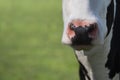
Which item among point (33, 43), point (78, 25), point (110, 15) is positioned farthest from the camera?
point (33, 43)

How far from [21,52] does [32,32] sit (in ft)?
0.79

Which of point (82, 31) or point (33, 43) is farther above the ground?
point (82, 31)

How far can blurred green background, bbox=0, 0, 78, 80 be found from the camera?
143 inches

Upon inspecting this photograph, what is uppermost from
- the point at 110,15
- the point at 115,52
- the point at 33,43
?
the point at 110,15

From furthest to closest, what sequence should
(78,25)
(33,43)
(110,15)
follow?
(33,43) → (110,15) → (78,25)

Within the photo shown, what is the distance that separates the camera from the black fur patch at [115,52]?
1455 mm

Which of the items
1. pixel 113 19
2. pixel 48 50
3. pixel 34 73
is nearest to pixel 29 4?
pixel 48 50

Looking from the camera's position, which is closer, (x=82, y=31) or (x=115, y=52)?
(x=82, y=31)

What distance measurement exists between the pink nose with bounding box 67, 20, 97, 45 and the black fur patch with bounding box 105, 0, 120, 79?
10.3 inches

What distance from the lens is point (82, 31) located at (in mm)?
1195

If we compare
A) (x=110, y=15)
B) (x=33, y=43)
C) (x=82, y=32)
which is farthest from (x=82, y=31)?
(x=33, y=43)

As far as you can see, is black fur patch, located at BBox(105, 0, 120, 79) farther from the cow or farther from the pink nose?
the pink nose

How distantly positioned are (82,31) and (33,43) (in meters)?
2.86

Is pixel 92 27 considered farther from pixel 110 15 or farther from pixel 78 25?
pixel 110 15
